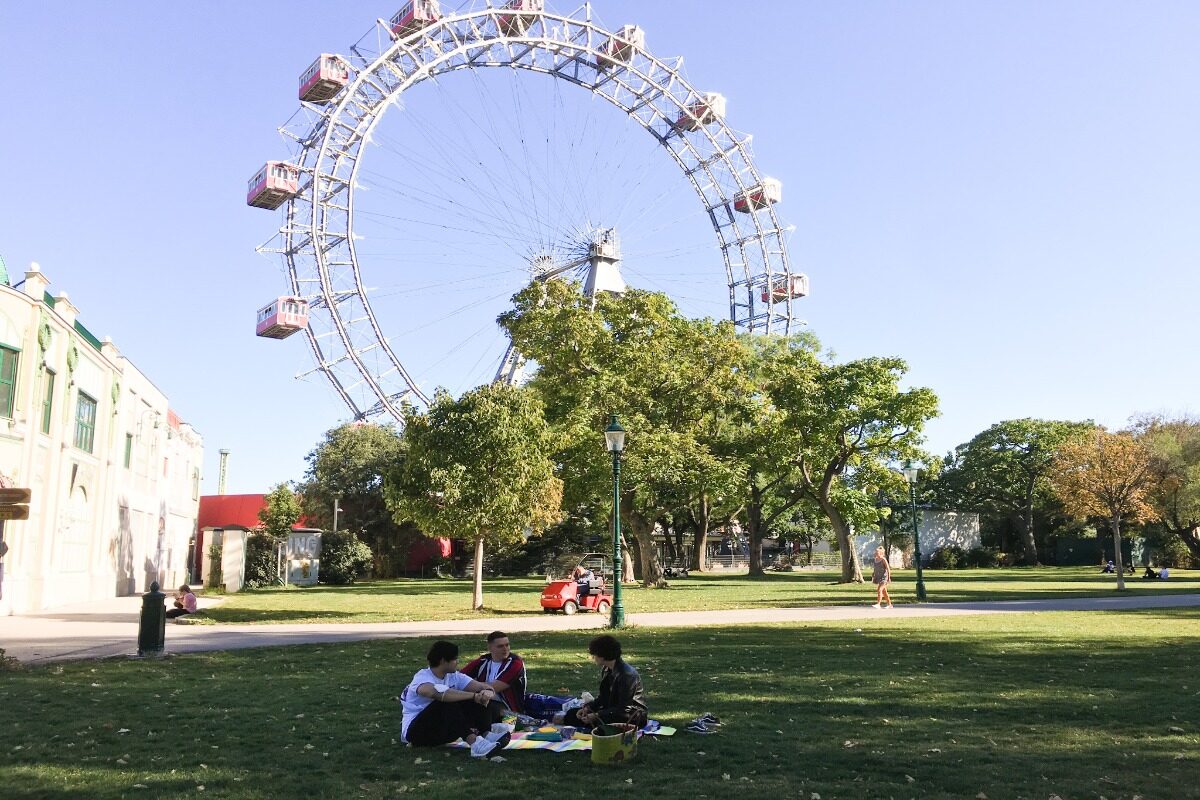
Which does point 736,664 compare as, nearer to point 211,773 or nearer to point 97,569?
point 211,773

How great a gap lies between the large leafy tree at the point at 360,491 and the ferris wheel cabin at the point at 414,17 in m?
23.0

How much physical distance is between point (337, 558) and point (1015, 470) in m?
51.6

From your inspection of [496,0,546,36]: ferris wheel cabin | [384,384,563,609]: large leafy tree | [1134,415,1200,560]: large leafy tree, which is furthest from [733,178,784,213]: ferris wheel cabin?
[384,384,563,609]: large leafy tree

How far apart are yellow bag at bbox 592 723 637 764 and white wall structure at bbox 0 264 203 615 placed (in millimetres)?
21027

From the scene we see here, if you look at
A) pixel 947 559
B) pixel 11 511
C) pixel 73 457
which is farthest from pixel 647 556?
pixel 947 559

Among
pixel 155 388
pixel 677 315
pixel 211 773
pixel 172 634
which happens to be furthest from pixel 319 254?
pixel 211 773

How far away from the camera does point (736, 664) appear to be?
41.6ft

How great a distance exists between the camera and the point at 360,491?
58.0m

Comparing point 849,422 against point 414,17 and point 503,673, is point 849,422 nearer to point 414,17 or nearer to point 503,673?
point 414,17

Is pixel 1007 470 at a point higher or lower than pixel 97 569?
higher

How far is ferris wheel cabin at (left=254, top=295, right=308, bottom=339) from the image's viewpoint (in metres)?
45.8

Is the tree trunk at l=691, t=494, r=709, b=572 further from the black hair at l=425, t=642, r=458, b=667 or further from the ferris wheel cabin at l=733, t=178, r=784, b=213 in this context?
the black hair at l=425, t=642, r=458, b=667

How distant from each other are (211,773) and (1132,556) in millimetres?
73225

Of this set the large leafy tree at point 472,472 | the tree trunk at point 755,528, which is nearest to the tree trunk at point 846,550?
the tree trunk at point 755,528
